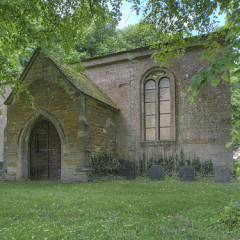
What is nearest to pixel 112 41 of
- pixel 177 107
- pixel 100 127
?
pixel 177 107

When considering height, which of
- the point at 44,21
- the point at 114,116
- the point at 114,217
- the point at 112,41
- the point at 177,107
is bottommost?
the point at 114,217

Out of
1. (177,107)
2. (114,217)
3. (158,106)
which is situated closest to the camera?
(114,217)

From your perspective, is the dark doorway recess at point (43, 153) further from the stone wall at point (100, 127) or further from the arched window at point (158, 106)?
the arched window at point (158, 106)

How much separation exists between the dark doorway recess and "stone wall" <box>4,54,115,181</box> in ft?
2.73

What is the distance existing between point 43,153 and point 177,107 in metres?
8.36

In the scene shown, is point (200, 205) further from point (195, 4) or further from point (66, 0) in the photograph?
point (66, 0)

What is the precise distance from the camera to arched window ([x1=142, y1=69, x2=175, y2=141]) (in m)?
14.9

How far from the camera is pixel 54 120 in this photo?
12.8m

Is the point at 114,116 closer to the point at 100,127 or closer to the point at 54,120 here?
the point at 100,127

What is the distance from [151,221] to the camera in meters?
4.91

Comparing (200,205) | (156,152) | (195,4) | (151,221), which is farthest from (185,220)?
(156,152)

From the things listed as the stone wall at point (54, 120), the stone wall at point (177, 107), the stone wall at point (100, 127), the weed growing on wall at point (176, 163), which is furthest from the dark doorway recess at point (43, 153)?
the weed growing on wall at point (176, 163)

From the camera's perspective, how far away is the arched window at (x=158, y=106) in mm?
14898

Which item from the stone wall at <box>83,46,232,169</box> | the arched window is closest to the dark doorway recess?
the stone wall at <box>83,46,232,169</box>
